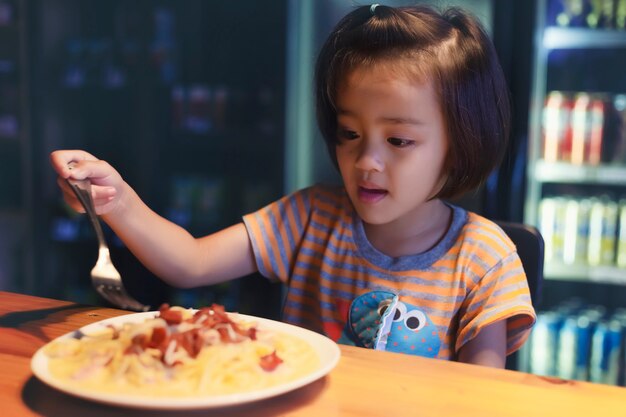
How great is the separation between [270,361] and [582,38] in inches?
87.8

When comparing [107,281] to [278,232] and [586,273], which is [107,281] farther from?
[586,273]

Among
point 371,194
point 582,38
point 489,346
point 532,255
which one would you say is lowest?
point 489,346

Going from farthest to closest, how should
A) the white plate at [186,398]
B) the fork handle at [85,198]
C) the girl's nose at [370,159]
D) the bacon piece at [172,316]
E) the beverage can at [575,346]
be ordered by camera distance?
1. the beverage can at [575,346]
2. the girl's nose at [370,159]
3. the fork handle at [85,198]
4. the bacon piece at [172,316]
5. the white plate at [186,398]

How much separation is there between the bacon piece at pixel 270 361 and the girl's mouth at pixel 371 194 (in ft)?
1.48

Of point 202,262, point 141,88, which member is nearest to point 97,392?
point 202,262

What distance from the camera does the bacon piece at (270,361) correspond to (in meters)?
0.68

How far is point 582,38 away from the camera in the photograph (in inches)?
100.0

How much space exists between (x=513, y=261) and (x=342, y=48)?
0.44m

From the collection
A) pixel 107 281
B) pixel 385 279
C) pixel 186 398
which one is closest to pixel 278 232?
pixel 385 279

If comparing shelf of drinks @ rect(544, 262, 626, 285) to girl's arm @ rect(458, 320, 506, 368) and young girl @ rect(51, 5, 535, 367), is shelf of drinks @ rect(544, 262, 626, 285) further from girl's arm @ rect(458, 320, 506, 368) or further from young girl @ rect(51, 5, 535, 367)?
girl's arm @ rect(458, 320, 506, 368)

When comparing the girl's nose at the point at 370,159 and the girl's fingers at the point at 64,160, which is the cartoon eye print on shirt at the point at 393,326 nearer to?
the girl's nose at the point at 370,159

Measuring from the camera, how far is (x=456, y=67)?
1.12 metres

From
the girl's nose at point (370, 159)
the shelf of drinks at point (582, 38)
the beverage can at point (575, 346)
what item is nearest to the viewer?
the girl's nose at point (370, 159)

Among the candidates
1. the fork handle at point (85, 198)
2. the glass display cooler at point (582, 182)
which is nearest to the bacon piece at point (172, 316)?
the fork handle at point (85, 198)
